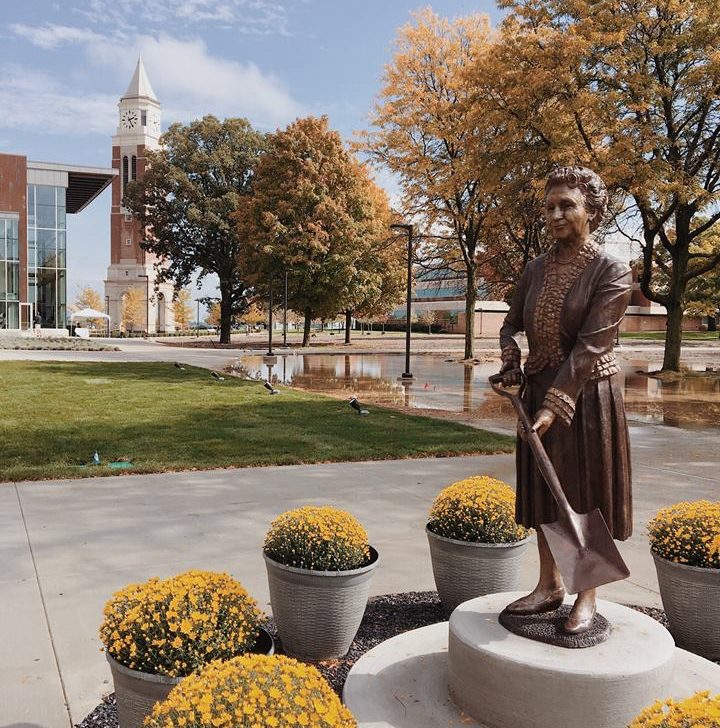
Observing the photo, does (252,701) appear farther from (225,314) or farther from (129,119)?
A: (129,119)

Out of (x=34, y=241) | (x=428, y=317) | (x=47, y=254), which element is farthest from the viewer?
(x=428, y=317)

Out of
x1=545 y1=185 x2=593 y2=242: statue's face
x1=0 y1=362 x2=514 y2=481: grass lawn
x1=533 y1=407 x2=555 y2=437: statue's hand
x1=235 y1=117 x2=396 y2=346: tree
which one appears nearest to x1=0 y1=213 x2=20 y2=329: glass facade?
x1=235 y1=117 x2=396 y2=346: tree

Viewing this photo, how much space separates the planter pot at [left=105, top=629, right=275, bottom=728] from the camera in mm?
2949

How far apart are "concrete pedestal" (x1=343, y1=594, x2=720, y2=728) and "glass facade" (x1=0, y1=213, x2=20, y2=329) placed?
58254mm

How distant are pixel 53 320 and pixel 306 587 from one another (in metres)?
60.6

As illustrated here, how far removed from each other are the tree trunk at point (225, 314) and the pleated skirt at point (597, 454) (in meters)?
49.8

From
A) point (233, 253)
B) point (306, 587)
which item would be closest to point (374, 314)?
point (233, 253)

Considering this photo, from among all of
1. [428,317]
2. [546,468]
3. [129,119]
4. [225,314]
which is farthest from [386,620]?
[129,119]

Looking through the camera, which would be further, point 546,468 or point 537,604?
point 537,604

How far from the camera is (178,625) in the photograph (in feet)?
9.96

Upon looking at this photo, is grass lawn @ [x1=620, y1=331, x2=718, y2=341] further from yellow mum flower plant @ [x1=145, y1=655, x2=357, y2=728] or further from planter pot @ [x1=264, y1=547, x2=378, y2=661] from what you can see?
yellow mum flower plant @ [x1=145, y1=655, x2=357, y2=728]

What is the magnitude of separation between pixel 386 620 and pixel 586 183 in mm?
3034

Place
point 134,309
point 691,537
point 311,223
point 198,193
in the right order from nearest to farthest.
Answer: point 691,537 → point 311,223 → point 198,193 → point 134,309

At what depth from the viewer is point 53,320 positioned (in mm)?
59000
